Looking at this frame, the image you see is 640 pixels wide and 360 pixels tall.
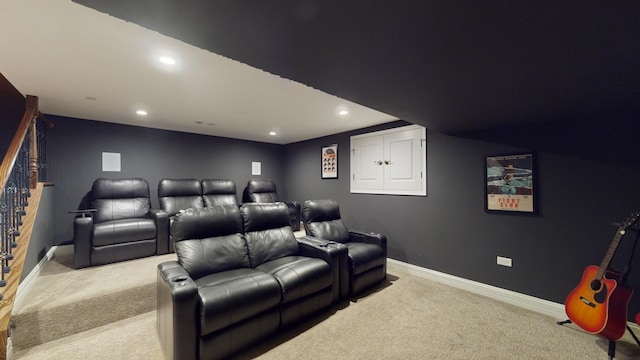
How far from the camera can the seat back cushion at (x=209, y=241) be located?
2219mm

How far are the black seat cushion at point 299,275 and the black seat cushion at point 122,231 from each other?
2056 mm

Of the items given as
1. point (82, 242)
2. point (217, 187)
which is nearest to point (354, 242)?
point (217, 187)

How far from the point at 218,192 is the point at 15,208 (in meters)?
2.73

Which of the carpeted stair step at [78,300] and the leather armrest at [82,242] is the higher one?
the leather armrest at [82,242]

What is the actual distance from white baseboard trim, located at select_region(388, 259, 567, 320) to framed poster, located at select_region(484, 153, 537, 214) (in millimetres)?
920

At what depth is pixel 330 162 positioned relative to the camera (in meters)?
4.95

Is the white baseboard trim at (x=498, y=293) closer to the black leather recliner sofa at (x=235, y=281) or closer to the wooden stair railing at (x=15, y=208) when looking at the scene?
the black leather recliner sofa at (x=235, y=281)

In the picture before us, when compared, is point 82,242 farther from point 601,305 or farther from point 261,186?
point 601,305

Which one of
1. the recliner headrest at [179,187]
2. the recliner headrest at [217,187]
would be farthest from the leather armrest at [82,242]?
the recliner headrest at [217,187]

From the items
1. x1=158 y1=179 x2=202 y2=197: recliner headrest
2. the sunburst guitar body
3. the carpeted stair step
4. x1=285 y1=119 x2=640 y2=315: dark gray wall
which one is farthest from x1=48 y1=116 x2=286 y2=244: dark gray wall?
the sunburst guitar body

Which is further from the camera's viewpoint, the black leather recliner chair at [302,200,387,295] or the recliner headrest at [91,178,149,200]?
the recliner headrest at [91,178,149,200]

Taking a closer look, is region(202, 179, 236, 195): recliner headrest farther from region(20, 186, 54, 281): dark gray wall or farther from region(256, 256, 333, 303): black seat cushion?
region(256, 256, 333, 303): black seat cushion

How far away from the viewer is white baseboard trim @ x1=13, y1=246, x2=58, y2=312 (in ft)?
6.91

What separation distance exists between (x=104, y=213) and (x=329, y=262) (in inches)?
137
